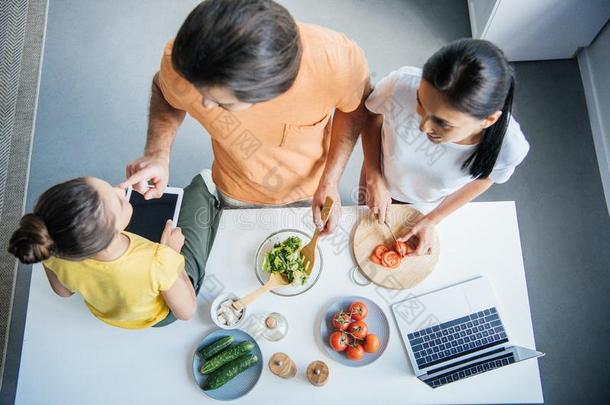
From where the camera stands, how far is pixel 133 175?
115 cm

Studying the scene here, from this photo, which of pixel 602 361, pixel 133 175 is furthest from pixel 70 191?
pixel 602 361

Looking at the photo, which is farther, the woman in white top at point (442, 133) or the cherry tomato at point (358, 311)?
the cherry tomato at point (358, 311)

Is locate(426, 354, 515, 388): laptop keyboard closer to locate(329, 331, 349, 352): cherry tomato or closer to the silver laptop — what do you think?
the silver laptop

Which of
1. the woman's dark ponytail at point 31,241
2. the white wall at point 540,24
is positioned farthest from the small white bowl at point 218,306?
the white wall at point 540,24

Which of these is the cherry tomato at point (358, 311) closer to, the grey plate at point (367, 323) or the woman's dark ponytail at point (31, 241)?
the grey plate at point (367, 323)

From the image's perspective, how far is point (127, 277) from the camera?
3.47ft

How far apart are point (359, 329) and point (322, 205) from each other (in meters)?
0.37

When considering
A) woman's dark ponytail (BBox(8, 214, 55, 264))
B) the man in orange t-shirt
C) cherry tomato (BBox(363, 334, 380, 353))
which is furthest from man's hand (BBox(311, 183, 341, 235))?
woman's dark ponytail (BBox(8, 214, 55, 264))

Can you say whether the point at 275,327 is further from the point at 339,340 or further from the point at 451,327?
the point at 451,327

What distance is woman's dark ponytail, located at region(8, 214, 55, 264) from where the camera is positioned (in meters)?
0.86

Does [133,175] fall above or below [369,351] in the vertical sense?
above

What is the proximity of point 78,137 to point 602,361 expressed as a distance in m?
2.75

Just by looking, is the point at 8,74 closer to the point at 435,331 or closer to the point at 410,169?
the point at 410,169

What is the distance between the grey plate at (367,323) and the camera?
122cm
